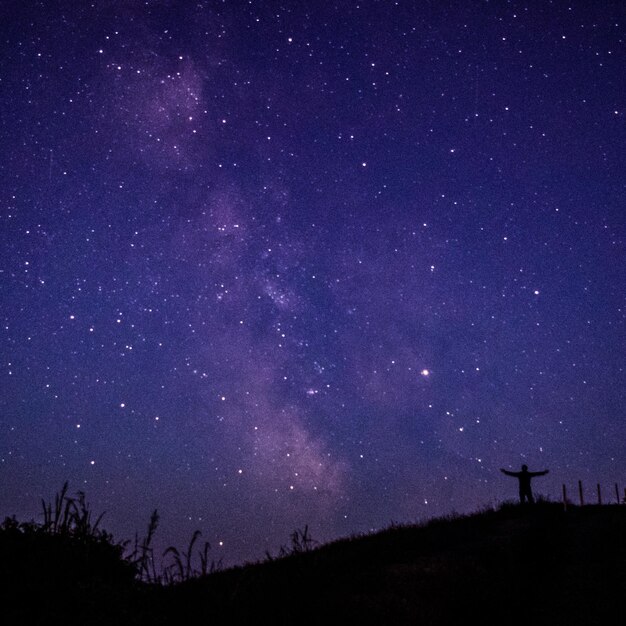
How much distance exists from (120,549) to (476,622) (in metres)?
3.99

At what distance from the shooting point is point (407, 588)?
623 cm

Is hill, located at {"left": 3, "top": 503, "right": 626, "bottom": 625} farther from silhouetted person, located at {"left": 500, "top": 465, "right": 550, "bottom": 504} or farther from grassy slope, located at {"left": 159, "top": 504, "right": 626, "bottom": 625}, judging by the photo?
silhouetted person, located at {"left": 500, "top": 465, "right": 550, "bottom": 504}

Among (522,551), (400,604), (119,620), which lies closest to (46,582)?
(119,620)

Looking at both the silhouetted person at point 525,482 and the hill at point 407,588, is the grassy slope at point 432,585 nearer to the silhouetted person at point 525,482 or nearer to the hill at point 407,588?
the hill at point 407,588

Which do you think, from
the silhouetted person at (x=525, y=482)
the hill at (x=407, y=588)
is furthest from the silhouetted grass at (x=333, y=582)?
the silhouetted person at (x=525, y=482)

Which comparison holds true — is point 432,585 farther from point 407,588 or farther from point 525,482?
point 525,482

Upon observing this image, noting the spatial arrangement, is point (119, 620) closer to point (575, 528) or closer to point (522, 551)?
point (522, 551)

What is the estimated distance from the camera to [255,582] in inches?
187

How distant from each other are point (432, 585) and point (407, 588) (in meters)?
0.38

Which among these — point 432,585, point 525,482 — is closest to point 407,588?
point 432,585

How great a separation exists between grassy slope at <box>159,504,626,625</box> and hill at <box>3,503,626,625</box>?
0.01 m

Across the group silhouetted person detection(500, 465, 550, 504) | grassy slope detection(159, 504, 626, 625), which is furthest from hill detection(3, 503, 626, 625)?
silhouetted person detection(500, 465, 550, 504)

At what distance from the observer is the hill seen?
3.93 m

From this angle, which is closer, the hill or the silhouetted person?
the hill
